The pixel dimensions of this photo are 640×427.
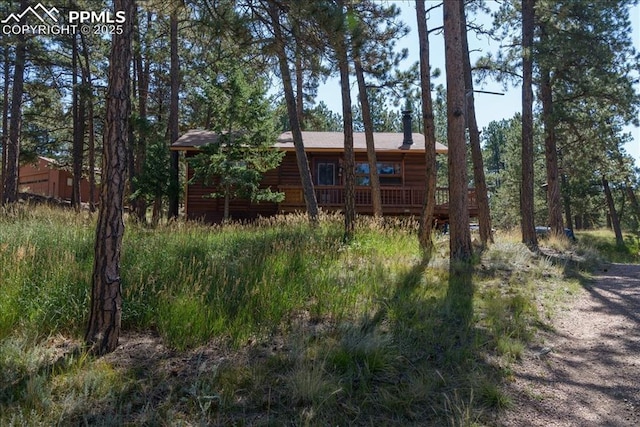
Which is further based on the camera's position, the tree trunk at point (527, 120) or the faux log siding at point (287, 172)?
the faux log siding at point (287, 172)

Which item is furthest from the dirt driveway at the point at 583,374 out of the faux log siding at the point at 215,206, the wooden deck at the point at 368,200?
the faux log siding at the point at 215,206

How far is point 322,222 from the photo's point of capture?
983cm

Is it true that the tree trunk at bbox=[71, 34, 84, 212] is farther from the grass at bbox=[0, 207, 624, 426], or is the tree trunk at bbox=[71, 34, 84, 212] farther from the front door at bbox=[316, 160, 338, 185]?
the grass at bbox=[0, 207, 624, 426]

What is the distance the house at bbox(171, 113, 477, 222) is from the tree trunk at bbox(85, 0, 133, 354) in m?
13.2

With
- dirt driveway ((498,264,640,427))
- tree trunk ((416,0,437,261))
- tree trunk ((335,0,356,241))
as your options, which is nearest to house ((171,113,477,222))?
tree trunk ((335,0,356,241))

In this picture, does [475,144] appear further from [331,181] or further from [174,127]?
[174,127]

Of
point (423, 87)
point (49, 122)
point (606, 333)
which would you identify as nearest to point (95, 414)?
point (606, 333)

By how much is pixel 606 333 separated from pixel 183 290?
15.5ft

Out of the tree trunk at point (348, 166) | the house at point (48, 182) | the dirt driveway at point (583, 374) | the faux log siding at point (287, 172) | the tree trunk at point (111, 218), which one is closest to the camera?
the dirt driveway at point (583, 374)

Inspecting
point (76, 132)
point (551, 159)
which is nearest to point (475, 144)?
point (551, 159)

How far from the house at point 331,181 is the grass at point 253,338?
10925 mm

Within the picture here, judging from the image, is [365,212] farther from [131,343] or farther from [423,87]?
[131,343]

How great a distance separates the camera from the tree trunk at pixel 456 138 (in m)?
7.37

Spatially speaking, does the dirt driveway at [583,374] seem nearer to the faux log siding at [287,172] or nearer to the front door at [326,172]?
the front door at [326,172]
